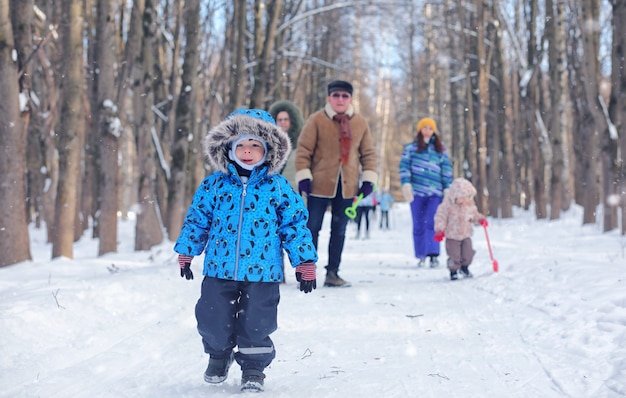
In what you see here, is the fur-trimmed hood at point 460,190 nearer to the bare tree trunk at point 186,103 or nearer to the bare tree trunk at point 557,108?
the bare tree trunk at point 186,103

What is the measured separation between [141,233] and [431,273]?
6737 millimetres

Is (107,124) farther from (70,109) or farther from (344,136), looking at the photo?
(344,136)

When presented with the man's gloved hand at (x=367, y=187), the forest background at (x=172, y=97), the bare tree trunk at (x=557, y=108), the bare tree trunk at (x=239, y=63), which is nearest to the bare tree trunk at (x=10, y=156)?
the forest background at (x=172, y=97)

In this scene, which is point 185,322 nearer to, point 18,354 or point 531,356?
point 18,354

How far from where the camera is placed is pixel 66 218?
9641 millimetres

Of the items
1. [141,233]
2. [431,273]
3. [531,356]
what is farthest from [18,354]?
[141,233]

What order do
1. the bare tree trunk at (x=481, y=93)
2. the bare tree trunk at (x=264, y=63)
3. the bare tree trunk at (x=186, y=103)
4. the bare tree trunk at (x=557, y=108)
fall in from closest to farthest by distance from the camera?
1. the bare tree trunk at (x=186, y=103)
2. the bare tree trunk at (x=264, y=63)
3. the bare tree trunk at (x=557, y=108)
4. the bare tree trunk at (x=481, y=93)

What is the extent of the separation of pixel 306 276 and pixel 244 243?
0.40 m

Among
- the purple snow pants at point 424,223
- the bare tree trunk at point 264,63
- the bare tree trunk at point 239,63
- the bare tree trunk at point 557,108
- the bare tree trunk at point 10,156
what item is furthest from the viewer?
the bare tree trunk at point 557,108

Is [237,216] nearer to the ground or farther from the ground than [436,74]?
nearer to the ground

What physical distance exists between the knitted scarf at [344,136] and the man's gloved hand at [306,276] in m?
3.47

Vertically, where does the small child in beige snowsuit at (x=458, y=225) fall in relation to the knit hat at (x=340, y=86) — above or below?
below

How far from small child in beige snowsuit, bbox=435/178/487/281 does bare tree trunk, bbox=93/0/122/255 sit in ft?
19.2

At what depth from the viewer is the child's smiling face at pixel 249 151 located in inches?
140
